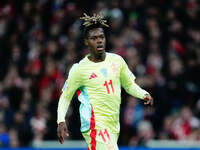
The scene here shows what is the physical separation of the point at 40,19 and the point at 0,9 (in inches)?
60.6

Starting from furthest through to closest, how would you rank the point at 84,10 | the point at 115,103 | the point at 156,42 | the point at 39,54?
the point at 84,10
the point at 39,54
the point at 156,42
the point at 115,103

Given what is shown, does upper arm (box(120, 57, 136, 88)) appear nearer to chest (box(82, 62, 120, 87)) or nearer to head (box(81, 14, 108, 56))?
chest (box(82, 62, 120, 87))

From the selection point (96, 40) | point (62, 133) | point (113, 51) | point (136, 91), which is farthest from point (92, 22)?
point (113, 51)

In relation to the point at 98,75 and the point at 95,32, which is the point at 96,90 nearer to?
the point at 98,75

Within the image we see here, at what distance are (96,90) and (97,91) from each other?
0.06 ft

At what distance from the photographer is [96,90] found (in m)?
7.29

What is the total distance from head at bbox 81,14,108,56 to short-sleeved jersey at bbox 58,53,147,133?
0.18m

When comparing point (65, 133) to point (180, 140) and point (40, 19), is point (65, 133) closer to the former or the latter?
point (180, 140)

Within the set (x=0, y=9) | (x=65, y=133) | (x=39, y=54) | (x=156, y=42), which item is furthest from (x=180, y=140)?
(x=0, y=9)

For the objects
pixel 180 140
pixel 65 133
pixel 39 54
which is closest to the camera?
pixel 65 133

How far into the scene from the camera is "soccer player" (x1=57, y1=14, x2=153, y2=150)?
283 inches

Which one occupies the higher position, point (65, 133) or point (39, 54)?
point (39, 54)

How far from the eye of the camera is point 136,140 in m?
12.7

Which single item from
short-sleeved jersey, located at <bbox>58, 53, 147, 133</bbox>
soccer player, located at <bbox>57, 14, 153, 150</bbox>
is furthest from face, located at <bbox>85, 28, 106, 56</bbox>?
short-sleeved jersey, located at <bbox>58, 53, 147, 133</bbox>
